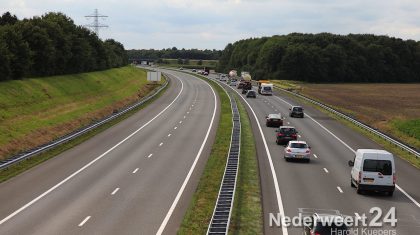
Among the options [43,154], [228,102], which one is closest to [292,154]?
[43,154]

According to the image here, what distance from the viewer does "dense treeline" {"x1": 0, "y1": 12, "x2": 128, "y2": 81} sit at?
6712 centimetres

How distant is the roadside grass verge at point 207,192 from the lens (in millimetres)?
22016

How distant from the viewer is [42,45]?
78.2 m

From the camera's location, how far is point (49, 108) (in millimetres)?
62750

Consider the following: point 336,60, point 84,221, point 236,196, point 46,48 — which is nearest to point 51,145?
point 236,196

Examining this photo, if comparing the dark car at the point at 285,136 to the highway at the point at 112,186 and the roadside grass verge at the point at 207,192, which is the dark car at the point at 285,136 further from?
the highway at the point at 112,186

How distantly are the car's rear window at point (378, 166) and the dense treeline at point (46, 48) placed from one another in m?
45.7

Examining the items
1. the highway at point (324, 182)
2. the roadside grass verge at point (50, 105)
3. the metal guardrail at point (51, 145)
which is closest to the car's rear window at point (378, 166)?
the highway at point (324, 182)

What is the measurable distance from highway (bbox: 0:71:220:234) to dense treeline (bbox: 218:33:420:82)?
123516 mm

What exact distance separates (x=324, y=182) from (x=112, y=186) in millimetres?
11316

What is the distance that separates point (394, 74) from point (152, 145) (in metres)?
158

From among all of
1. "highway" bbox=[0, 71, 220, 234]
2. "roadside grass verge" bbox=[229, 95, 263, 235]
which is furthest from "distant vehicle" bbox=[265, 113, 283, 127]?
"roadside grass verge" bbox=[229, 95, 263, 235]

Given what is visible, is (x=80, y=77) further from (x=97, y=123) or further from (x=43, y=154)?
(x=43, y=154)

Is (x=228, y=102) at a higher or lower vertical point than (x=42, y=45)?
lower
